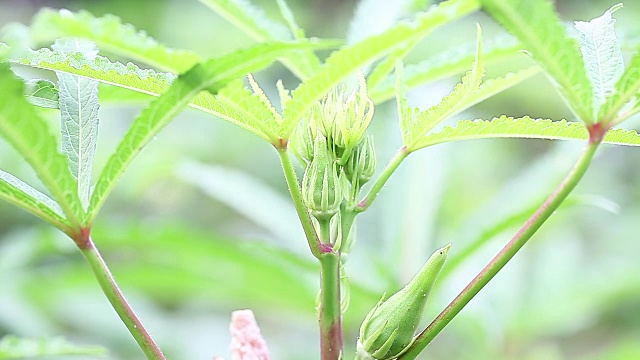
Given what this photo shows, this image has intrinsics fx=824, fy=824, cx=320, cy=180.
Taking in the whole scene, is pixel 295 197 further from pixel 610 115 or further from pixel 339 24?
pixel 339 24

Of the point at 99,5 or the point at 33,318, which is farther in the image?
the point at 99,5

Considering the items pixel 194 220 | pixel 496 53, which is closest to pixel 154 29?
pixel 194 220

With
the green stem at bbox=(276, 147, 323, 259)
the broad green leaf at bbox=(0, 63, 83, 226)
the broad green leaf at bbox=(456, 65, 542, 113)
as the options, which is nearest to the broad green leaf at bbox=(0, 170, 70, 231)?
the broad green leaf at bbox=(0, 63, 83, 226)

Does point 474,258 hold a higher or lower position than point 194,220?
lower

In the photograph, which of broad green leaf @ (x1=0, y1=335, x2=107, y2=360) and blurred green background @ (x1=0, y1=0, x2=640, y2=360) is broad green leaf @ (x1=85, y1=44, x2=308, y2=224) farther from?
blurred green background @ (x1=0, y1=0, x2=640, y2=360)

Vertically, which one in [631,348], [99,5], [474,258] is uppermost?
[99,5]

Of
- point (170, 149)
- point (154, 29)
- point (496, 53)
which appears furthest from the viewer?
point (154, 29)

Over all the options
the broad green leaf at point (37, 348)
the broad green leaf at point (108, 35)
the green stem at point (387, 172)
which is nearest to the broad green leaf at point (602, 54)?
the green stem at point (387, 172)
